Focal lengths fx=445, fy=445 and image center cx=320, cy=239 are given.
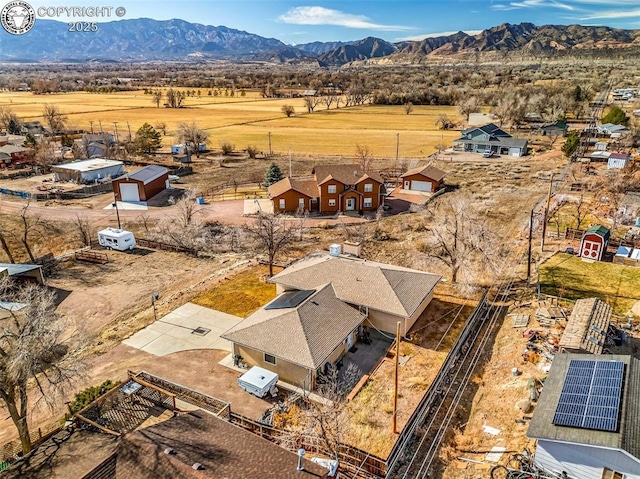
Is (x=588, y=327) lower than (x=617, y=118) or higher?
lower

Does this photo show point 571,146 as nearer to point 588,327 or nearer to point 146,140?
point 588,327

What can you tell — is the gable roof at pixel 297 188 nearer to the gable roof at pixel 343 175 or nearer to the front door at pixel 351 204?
the gable roof at pixel 343 175

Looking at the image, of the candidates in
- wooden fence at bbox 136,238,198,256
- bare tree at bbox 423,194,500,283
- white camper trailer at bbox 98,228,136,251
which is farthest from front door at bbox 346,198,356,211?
white camper trailer at bbox 98,228,136,251

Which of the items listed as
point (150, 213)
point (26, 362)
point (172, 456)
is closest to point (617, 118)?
A: point (150, 213)

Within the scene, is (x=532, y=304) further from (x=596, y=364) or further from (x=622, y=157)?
(x=622, y=157)

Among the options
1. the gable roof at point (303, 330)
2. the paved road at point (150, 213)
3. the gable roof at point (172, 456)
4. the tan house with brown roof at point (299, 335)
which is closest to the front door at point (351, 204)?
the paved road at point (150, 213)
